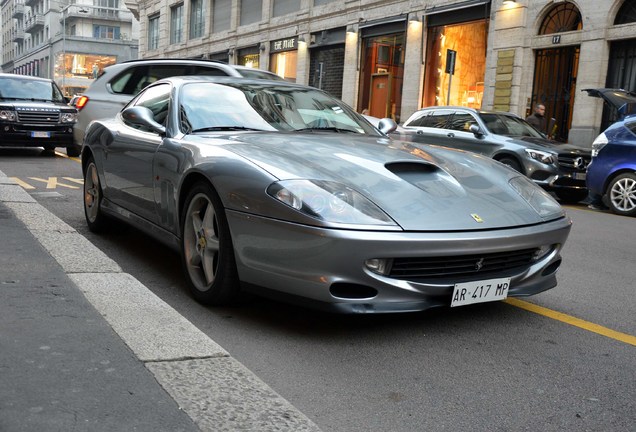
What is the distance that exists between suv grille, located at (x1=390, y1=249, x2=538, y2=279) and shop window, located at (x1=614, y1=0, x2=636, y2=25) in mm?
15170

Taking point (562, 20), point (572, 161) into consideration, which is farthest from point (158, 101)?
point (562, 20)

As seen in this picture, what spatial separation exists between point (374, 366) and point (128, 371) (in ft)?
3.52

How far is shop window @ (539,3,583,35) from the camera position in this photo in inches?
699

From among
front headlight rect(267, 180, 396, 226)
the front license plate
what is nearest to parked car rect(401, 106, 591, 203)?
the front license plate

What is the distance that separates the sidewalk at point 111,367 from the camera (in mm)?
2371

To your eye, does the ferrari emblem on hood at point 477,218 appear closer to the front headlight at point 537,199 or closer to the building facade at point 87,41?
the front headlight at point 537,199

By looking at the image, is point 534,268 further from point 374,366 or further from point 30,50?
point 30,50

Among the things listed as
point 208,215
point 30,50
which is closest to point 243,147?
point 208,215

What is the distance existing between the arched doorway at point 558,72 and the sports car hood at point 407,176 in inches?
556

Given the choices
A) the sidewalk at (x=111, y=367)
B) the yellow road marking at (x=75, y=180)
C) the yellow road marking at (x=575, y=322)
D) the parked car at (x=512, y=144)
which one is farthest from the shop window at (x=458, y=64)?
the sidewalk at (x=111, y=367)

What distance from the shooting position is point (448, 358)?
127 inches

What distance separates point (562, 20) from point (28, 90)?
528 inches

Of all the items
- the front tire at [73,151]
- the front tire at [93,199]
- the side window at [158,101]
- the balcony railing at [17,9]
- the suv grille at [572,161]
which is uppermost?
the balcony railing at [17,9]

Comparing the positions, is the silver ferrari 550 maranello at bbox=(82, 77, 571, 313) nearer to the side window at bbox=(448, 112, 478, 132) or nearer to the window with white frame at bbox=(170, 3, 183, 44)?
the side window at bbox=(448, 112, 478, 132)
